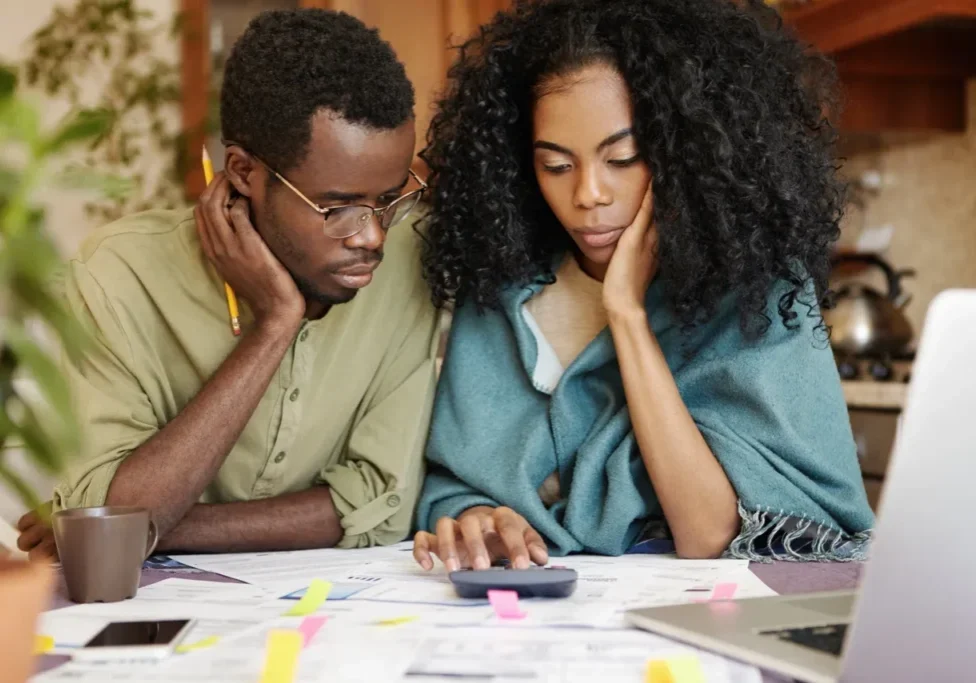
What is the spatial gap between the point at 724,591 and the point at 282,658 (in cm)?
46

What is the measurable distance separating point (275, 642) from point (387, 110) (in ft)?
2.63

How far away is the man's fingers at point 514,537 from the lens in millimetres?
1134

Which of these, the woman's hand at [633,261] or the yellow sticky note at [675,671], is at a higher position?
the woman's hand at [633,261]

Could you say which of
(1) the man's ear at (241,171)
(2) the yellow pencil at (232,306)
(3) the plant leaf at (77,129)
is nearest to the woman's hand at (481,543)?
(2) the yellow pencil at (232,306)

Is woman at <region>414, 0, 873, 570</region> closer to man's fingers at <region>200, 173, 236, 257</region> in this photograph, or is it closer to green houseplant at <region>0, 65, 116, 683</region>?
man's fingers at <region>200, 173, 236, 257</region>

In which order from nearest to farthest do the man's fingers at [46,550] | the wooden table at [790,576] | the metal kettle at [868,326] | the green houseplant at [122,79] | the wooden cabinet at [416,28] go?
the wooden table at [790,576], the man's fingers at [46,550], the metal kettle at [868,326], the wooden cabinet at [416,28], the green houseplant at [122,79]

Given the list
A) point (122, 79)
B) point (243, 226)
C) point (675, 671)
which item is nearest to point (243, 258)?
point (243, 226)

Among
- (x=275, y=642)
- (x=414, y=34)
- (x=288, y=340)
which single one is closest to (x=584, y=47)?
(x=288, y=340)

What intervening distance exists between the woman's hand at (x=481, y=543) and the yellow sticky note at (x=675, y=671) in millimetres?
361

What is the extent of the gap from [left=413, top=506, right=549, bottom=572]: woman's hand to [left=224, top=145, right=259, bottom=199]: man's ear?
1.73ft

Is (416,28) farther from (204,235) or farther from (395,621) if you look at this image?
(395,621)

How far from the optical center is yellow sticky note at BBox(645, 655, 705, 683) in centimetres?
74

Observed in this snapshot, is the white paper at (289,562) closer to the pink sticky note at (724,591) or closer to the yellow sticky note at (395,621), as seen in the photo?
the yellow sticky note at (395,621)

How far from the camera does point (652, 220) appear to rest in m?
1.42
